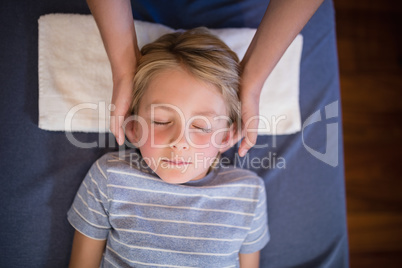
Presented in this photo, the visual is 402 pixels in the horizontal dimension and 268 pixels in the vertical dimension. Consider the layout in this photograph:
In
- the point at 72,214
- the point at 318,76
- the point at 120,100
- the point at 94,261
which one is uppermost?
the point at 318,76

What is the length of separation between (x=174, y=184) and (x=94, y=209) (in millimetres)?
268

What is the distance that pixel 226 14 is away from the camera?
1.17m

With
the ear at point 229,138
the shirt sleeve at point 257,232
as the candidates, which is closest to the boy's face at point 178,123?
the ear at point 229,138

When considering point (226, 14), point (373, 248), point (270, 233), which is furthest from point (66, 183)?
point (373, 248)

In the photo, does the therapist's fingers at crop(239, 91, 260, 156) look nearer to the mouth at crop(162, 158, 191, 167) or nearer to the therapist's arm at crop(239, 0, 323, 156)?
the therapist's arm at crop(239, 0, 323, 156)

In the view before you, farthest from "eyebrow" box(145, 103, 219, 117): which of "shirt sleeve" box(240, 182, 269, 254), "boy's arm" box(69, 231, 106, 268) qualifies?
"boy's arm" box(69, 231, 106, 268)

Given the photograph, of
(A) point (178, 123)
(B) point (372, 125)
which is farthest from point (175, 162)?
(B) point (372, 125)

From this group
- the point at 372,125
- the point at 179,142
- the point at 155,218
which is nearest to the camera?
the point at 179,142

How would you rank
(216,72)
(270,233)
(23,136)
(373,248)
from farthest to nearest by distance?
(373,248), (270,233), (23,136), (216,72)

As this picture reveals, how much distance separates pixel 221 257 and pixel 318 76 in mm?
852

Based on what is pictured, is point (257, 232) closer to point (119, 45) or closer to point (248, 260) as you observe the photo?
point (248, 260)

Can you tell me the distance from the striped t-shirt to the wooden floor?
102cm

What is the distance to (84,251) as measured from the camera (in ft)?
2.97

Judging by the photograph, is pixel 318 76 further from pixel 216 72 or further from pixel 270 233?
pixel 270 233
